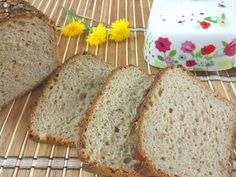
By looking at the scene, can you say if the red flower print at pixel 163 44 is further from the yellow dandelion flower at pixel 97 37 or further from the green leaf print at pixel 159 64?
the yellow dandelion flower at pixel 97 37

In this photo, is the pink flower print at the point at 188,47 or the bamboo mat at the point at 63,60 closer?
the bamboo mat at the point at 63,60

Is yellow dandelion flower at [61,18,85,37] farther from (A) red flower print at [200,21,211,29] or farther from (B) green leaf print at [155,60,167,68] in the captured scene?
(A) red flower print at [200,21,211,29]

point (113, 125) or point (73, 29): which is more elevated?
point (113, 125)

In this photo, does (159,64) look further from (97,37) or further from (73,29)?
(73,29)

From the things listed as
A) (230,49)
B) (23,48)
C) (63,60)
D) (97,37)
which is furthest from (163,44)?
(23,48)

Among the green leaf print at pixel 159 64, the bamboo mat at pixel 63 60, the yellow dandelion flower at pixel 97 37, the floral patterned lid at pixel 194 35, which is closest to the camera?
the bamboo mat at pixel 63 60

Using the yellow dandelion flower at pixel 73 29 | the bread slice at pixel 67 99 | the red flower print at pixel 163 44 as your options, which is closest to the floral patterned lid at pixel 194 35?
the red flower print at pixel 163 44
